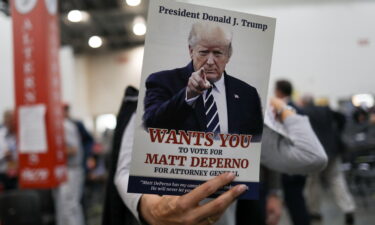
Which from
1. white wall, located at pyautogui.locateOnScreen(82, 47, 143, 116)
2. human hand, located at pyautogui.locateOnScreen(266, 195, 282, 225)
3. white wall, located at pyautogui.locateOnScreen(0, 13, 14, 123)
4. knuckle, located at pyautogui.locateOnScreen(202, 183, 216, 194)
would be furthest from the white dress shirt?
white wall, located at pyautogui.locateOnScreen(82, 47, 143, 116)

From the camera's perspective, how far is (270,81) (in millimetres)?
9328

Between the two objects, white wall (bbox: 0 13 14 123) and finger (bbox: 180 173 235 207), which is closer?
finger (bbox: 180 173 235 207)

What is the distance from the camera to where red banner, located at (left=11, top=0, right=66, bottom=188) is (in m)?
3.16

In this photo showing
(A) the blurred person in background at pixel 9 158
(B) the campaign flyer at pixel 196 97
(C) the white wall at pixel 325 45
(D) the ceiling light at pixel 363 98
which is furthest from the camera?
(D) the ceiling light at pixel 363 98

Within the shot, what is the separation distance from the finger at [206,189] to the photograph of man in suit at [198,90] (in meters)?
0.09

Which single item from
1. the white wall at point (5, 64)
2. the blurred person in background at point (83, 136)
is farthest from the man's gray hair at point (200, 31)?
the white wall at point (5, 64)

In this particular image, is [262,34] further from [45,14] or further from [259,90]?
[45,14]

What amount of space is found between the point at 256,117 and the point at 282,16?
1021 cm

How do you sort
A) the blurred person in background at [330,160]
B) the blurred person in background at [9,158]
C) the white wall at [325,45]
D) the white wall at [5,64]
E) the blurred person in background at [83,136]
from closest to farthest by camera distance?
the blurred person in background at [330,160] → the blurred person in background at [9,158] → the blurred person in background at [83,136] → the white wall at [5,64] → the white wall at [325,45]

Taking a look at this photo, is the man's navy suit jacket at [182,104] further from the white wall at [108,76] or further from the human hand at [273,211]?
the white wall at [108,76]

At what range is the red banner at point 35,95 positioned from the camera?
316 cm

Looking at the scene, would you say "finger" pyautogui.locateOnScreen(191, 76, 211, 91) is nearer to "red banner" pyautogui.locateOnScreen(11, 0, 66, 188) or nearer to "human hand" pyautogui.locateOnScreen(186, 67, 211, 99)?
"human hand" pyautogui.locateOnScreen(186, 67, 211, 99)

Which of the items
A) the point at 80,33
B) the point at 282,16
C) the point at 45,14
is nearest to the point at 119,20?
the point at 80,33

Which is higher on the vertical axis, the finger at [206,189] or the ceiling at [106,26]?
the ceiling at [106,26]
